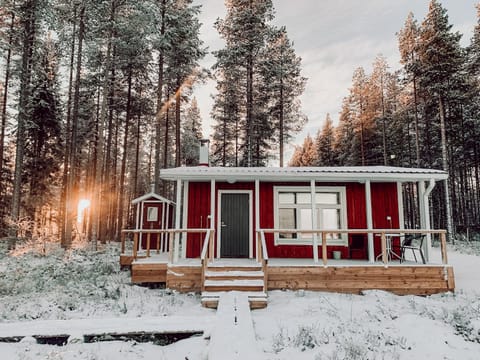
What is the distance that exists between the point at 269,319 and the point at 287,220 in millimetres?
4182

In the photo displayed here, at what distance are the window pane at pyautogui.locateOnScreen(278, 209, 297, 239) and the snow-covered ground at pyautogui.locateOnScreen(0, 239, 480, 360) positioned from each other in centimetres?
237

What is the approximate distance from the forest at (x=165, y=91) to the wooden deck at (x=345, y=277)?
716 centimetres

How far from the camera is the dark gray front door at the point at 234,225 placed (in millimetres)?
8555

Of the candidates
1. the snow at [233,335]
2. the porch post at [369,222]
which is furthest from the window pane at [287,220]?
the snow at [233,335]

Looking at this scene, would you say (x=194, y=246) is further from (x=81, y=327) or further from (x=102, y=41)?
(x=102, y=41)

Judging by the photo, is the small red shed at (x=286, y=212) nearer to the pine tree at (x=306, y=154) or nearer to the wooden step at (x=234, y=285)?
the wooden step at (x=234, y=285)

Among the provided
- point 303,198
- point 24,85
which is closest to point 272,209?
point 303,198

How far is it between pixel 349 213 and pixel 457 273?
3.48 m

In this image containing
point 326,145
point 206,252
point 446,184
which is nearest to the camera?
point 206,252

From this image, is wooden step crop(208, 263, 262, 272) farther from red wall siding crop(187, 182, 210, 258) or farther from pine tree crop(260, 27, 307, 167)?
pine tree crop(260, 27, 307, 167)

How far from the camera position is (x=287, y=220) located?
8766 millimetres

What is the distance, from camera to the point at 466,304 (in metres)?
5.66

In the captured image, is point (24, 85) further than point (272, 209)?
Yes

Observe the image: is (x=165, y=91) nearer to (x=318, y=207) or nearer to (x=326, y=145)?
(x=318, y=207)
